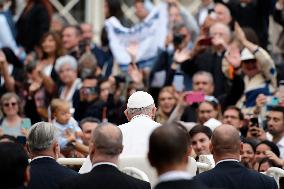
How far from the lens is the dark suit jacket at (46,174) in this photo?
966 cm

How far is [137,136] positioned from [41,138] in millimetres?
1271

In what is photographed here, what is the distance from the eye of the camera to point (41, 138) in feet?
32.0

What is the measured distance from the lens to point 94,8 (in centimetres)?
2269

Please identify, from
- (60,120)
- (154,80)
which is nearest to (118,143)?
(60,120)

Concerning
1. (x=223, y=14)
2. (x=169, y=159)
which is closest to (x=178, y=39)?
(x=223, y=14)

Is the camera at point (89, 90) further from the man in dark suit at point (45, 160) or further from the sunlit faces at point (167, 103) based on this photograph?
the man in dark suit at point (45, 160)

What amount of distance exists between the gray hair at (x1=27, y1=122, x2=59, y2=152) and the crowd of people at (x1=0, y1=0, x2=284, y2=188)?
3161mm

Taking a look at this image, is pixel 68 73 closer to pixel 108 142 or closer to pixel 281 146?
pixel 281 146

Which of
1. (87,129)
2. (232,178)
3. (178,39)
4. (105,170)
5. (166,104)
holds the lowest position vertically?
(232,178)

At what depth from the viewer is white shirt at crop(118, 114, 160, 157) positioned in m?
10.7

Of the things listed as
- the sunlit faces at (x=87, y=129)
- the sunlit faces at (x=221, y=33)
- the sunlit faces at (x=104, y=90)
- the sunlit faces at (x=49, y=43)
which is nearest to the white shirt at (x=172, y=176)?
the sunlit faces at (x=87, y=129)

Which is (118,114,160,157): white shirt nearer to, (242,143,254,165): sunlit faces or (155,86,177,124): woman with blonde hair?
(242,143,254,165): sunlit faces

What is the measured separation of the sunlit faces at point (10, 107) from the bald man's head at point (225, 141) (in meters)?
6.75

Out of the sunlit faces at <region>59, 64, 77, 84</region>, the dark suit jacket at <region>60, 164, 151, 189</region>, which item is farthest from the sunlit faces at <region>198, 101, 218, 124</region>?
the dark suit jacket at <region>60, 164, 151, 189</region>
